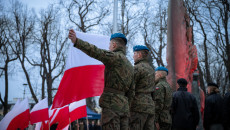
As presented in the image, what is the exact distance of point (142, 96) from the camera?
4.55 meters

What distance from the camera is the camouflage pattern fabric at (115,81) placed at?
343 cm

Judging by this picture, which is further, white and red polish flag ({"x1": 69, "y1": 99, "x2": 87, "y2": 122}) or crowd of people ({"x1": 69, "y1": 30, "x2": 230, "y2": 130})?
white and red polish flag ({"x1": 69, "y1": 99, "x2": 87, "y2": 122})

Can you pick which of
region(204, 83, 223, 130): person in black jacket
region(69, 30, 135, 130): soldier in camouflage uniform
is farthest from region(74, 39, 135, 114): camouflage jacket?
region(204, 83, 223, 130): person in black jacket

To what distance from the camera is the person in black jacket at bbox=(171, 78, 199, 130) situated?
205 inches

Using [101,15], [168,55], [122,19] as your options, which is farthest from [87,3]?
[168,55]

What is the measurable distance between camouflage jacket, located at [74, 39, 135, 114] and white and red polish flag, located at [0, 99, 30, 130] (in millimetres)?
5023

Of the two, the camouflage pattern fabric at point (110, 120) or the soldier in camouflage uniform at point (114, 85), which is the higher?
the soldier in camouflage uniform at point (114, 85)

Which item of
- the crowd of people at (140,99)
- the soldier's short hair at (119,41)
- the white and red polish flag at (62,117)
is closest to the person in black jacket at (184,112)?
the crowd of people at (140,99)

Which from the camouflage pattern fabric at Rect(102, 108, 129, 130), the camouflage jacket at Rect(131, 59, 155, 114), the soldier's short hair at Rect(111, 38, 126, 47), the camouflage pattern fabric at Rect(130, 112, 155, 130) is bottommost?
the camouflage pattern fabric at Rect(130, 112, 155, 130)

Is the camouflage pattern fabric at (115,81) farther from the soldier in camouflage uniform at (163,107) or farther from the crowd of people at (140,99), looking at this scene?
the soldier in camouflage uniform at (163,107)

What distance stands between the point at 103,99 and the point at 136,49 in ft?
5.50

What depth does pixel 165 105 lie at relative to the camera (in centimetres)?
575

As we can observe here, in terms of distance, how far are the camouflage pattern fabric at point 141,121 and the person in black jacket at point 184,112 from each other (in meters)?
0.93

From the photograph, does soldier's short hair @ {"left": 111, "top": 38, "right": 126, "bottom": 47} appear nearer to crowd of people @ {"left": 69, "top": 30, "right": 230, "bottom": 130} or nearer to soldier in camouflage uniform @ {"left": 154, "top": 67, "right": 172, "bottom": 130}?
crowd of people @ {"left": 69, "top": 30, "right": 230, "bottom": 130}
